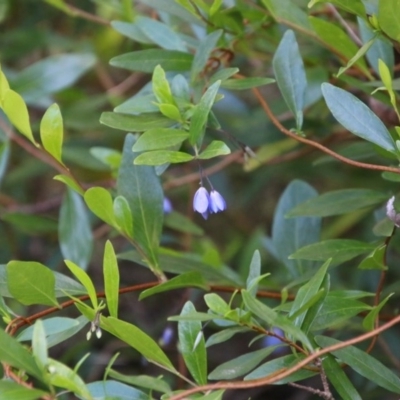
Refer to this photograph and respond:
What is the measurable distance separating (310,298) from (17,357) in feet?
0.71

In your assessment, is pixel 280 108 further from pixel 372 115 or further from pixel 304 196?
pixel 372 115

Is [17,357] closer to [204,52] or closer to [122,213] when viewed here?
[122,213]

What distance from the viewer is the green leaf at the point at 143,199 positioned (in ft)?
2.48

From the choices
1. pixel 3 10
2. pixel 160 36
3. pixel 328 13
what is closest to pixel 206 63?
pixel 160 36

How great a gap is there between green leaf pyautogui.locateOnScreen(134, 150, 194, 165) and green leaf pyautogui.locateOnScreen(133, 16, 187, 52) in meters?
0.23

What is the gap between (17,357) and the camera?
517 millimetres

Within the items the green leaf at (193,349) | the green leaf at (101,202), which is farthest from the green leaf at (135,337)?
the green leaf at (101,202)

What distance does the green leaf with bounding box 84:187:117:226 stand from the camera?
2.19 ft

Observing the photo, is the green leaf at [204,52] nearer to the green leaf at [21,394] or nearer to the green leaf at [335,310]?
the green leaf at [335,310]

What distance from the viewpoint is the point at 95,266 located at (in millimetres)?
1600

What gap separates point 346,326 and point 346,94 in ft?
1.40

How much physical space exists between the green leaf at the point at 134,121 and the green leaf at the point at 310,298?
0.20 m

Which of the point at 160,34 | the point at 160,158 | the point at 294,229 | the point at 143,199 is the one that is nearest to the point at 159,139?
the point at 160,158

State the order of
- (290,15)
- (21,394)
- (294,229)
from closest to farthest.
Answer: (21,394)
(290,15)
(294,229)
